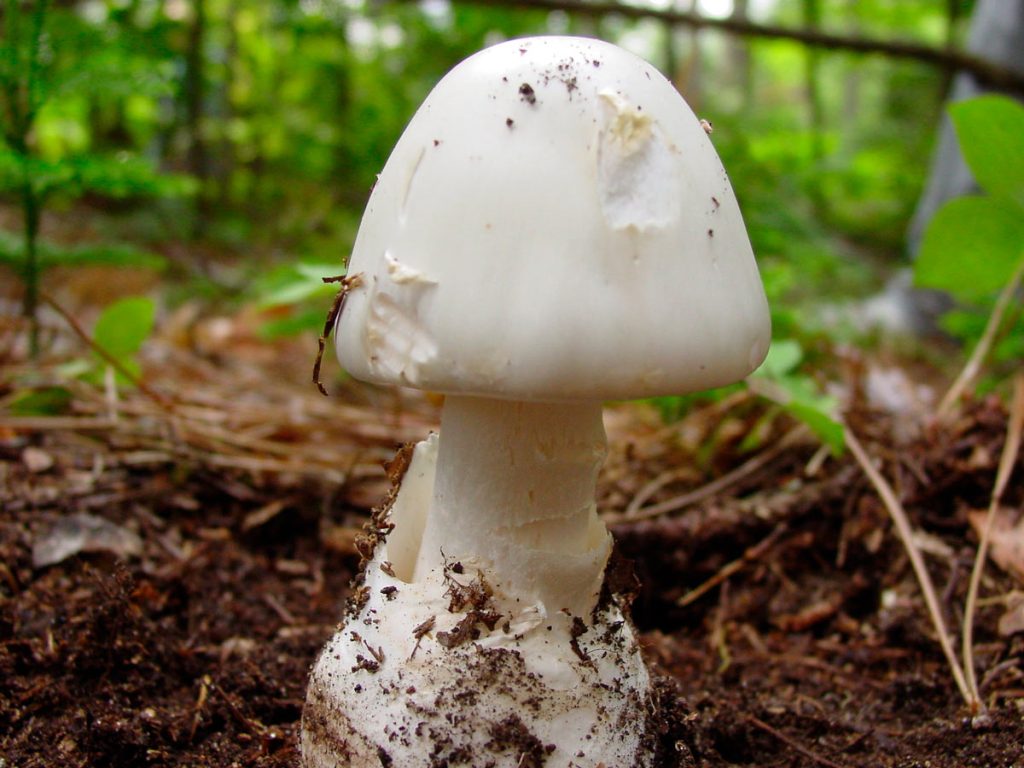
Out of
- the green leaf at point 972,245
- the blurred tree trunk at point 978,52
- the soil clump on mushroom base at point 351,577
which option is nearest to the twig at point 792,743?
the soil clump on mushroom base at point 351,577

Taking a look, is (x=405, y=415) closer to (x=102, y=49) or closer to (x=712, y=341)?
(x=102, y=49)

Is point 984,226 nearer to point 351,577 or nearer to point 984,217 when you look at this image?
point 984,217

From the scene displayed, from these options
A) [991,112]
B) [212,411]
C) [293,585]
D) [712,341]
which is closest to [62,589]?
[293,585]

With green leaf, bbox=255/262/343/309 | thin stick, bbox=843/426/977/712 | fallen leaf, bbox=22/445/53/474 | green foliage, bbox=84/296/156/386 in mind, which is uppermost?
green leaf, bbox=255/262/343/309

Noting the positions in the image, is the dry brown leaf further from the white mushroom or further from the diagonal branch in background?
the diagonal branch in background

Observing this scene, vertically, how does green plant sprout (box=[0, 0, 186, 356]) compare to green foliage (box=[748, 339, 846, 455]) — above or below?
above

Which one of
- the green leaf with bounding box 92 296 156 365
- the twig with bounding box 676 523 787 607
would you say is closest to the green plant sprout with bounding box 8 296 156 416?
the green leaf with bounding box 92 296 156 365
